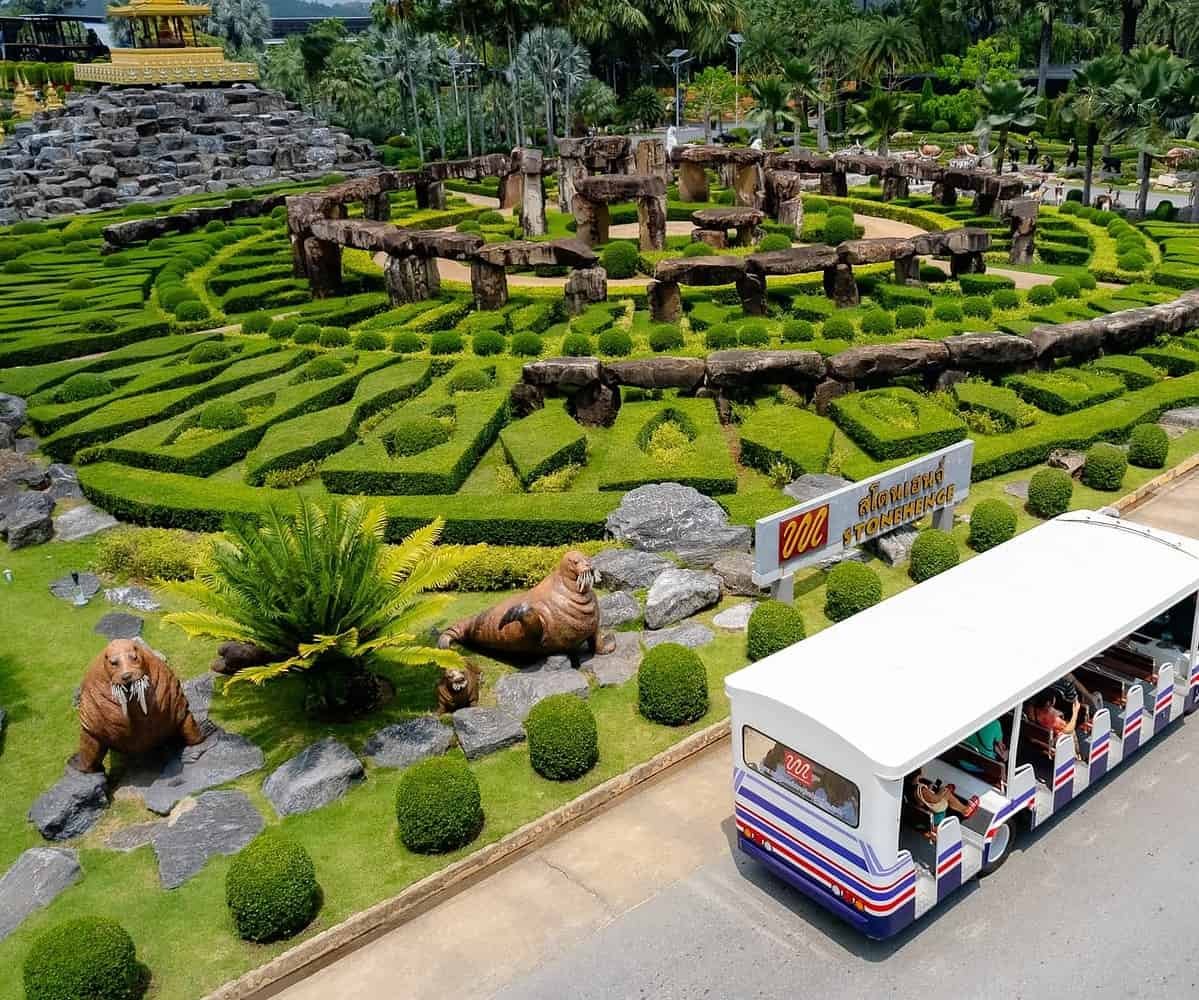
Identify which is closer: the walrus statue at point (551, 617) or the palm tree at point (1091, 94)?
the walrus statue at point (551, 617)


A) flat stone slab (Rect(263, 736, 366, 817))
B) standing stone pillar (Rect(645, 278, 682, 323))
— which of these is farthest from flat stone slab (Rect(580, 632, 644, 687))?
standing stone pillar (Rect(645, 278, 682, 323))

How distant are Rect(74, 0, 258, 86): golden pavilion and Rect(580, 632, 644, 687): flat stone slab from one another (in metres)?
74.3

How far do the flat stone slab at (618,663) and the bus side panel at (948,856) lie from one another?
562cm

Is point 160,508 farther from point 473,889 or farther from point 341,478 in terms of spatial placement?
point 473,889

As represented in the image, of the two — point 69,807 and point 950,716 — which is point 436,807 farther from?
point 950,716

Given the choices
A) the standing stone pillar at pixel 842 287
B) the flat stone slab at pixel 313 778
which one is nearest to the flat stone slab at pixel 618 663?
the flat stone slab at pixel 313 778

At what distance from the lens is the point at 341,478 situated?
71.4ft

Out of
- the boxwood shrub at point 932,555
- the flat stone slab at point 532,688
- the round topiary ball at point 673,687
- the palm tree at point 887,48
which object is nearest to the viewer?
the round topiary ball at point 673,687

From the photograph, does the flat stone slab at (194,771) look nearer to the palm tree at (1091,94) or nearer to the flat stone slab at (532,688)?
the flat stone slab at (532,688)

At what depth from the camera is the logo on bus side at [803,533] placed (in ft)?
54.5

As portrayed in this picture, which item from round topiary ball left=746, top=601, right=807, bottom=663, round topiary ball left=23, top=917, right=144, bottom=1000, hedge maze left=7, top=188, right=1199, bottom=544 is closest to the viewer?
round topiary ball left=23, top=917, right=144, bottom=1000

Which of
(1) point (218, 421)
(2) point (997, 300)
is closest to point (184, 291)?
(1) point (218, 421)

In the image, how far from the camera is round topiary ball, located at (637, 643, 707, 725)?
14688mm

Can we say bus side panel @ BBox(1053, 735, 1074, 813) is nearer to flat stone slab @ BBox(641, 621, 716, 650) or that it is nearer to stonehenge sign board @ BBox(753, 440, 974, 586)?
stonehenge sign board @ BBox(753, 440, 974, 586)
